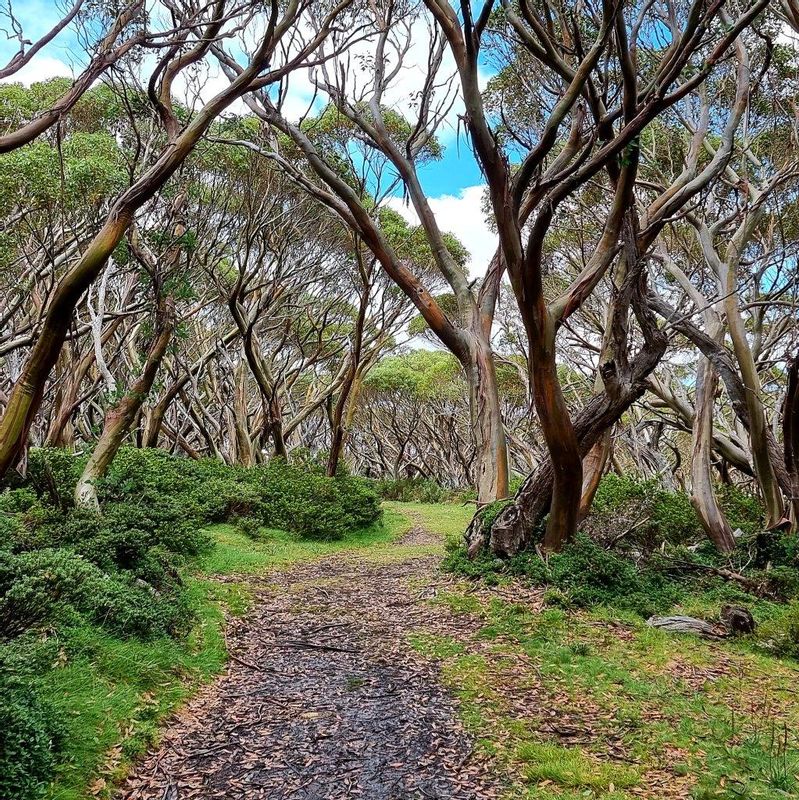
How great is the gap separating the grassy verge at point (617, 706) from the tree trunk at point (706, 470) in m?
3.44

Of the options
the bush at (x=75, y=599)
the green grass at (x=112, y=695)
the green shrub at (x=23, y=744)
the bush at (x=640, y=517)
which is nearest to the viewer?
the green shrub at (x=23, y=744)

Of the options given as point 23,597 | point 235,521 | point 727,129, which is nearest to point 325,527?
point 235,521

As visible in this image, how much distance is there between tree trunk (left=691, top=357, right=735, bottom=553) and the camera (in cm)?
886

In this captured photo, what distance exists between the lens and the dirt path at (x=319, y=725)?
11.1 feet

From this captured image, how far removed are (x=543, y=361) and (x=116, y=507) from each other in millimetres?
5494

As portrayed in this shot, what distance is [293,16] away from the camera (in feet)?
18.1

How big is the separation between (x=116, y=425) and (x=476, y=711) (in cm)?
549

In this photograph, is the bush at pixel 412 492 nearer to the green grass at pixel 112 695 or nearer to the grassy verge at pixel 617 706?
the grassy verge at pixel 617 706

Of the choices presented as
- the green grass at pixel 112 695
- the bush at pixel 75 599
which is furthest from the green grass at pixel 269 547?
the green grass at pixel 112 695

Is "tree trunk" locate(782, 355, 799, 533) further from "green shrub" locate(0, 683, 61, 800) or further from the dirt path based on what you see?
"green shrub" locate(0, 683, 61, 800)

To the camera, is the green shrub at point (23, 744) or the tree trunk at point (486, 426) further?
the tree trunk at point (486, 426)

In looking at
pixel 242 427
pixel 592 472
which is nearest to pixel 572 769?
pixel 592 472

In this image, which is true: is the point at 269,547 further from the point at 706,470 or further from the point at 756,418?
the point at 756,418

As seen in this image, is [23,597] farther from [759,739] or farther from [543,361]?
[543,361]
